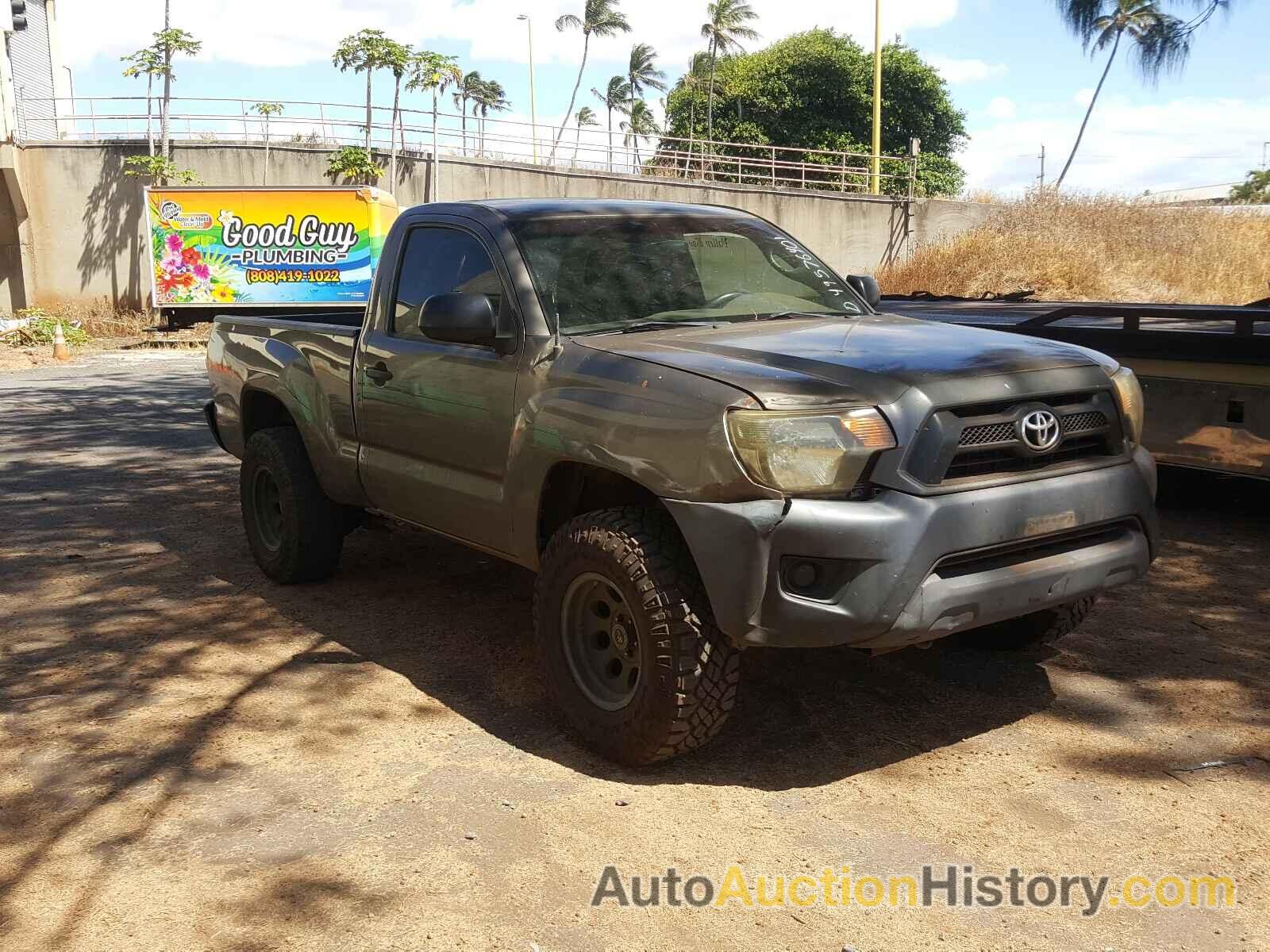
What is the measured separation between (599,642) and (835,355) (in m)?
1.26

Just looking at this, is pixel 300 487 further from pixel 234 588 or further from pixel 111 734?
pixel 111 734

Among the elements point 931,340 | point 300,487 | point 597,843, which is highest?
point 931,340

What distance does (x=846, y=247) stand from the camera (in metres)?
39.6

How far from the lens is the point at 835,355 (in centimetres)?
400

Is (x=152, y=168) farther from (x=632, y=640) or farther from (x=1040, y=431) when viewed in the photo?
(x=1040, y=431)

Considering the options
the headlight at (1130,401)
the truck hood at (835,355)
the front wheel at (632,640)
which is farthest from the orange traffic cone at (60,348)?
the headlight at (1130,401)

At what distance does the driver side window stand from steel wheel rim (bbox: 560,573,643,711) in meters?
1.29

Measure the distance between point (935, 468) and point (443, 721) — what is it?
204 cm

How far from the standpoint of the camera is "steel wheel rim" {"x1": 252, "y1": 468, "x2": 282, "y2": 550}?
6.42m

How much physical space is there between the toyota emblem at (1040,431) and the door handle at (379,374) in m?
2.66

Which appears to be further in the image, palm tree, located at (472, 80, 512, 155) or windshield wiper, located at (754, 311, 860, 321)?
palm tree, located at (472, 80, 512, 155)

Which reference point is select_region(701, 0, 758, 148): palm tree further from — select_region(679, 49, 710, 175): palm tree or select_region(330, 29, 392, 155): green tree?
select_region(330, 29, 392, 155): green tree

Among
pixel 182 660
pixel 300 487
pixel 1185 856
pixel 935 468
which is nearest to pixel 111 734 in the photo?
pixel 182 660

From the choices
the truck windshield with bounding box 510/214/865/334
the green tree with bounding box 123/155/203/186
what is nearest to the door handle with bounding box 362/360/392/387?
the truck windshield with bounding box 510/214/865/334
